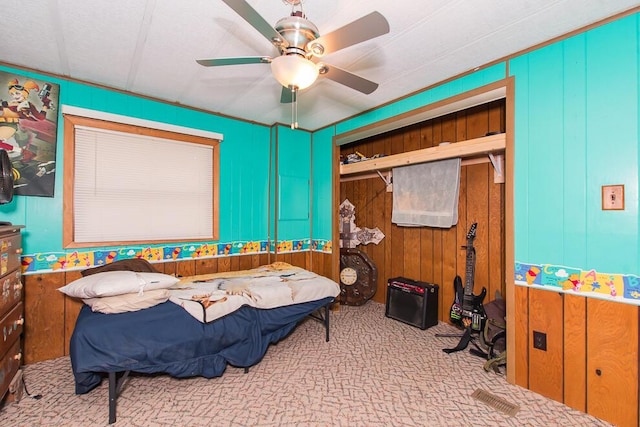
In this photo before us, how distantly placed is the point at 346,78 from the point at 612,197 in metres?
1.79

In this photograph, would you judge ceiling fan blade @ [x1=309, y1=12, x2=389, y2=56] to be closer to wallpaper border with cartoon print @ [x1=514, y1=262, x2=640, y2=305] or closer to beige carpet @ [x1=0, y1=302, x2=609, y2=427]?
wallpaper border with cartoon print @ [x1=514, y1=262, x2=640, y2=305]

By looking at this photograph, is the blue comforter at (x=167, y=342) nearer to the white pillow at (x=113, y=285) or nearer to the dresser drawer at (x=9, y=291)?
the white pillow at (x=113, y=285)

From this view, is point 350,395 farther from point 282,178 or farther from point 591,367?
point 282,178

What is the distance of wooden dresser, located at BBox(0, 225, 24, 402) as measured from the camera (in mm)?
1737

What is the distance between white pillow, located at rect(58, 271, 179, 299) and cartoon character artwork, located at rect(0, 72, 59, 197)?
101cm

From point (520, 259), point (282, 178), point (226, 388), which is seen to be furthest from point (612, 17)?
point (226, 388)

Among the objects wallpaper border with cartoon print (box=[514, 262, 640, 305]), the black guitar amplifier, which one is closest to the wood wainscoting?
wallpaper border with cartoon print (box=[514, 262, 640, 305])

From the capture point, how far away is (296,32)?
4.89 ft

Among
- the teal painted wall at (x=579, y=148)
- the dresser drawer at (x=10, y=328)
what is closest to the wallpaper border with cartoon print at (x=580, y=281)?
the teal painted wall at (x=579, y=148)

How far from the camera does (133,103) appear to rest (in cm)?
293

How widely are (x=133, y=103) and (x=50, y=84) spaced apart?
0.61m

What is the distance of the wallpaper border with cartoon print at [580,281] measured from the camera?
5.69ft

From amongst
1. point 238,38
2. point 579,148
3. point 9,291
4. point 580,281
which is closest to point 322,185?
point 238,38

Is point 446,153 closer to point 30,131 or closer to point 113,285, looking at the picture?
point 113,285
